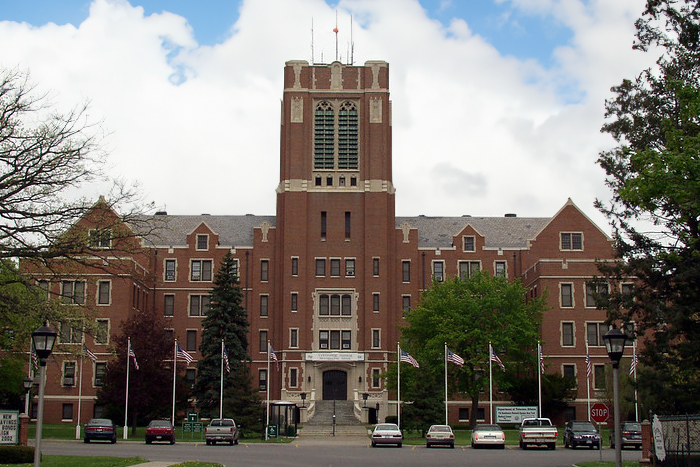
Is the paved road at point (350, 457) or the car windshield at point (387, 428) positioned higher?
the car windshield at point (387, 428)

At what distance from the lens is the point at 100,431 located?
159 feet

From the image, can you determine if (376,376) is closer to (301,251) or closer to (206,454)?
(301,251)

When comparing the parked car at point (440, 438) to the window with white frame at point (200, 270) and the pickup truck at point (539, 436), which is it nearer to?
the pickup truck at point (539, 436)

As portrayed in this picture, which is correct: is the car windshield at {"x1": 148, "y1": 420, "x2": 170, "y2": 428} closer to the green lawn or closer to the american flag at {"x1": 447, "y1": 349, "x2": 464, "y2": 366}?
the green lawn

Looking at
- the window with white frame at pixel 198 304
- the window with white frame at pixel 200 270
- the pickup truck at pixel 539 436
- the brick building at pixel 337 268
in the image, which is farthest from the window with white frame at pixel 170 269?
the pickup truck at pixel 539 436

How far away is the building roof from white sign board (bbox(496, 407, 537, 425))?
25.9m

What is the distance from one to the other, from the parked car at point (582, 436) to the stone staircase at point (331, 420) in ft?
75.2

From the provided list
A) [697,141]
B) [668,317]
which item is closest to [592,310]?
[668,317]

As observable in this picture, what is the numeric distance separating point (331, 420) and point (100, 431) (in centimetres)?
2749

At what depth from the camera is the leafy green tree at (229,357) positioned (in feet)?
194

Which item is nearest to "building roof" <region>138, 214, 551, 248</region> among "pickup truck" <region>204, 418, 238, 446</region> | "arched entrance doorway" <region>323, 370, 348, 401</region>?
"arched entrance doorway" <region>323, 370, 348, 401</region>

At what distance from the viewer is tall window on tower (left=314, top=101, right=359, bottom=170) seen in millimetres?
79812

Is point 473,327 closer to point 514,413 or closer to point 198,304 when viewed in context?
point 514,413

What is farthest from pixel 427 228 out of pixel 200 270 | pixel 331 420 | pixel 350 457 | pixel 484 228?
pixel 350 457
